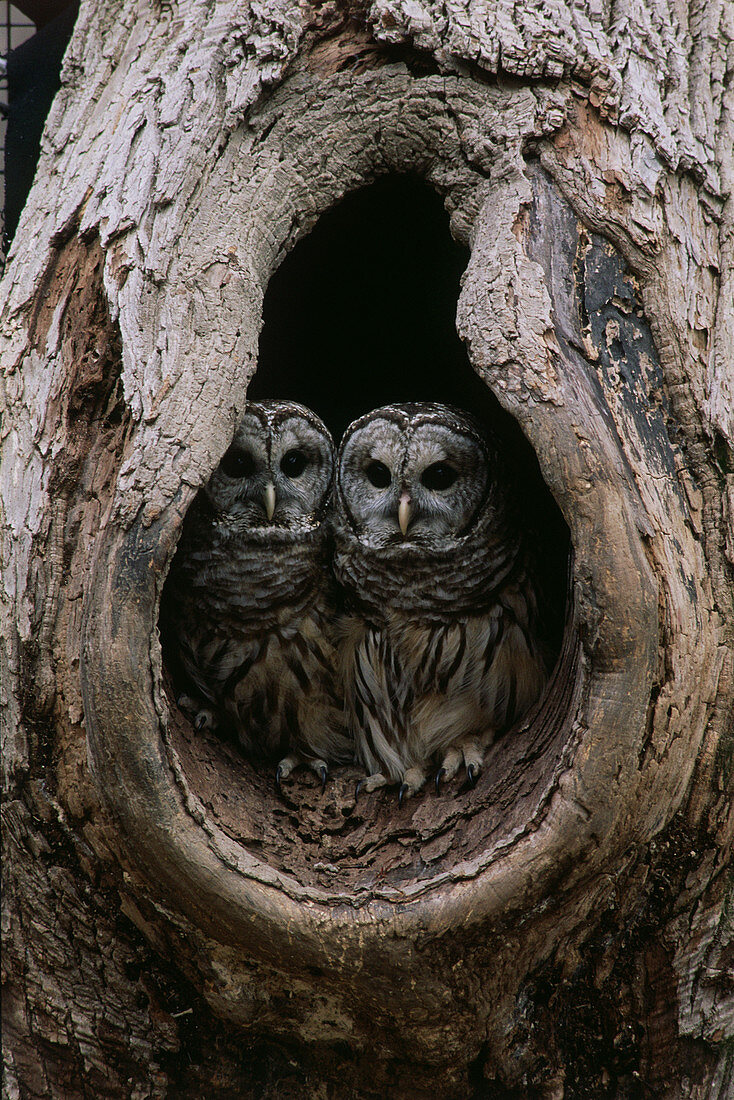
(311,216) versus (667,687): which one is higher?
(311,216)

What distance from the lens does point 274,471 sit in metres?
2.85

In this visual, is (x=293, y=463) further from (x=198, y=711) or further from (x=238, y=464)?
(x=198, y=711)

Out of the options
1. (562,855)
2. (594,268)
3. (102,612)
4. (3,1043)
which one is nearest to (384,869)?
(562,855)

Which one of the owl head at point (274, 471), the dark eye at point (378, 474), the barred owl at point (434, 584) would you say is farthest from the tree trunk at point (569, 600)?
the dark eye at point (378, 474)

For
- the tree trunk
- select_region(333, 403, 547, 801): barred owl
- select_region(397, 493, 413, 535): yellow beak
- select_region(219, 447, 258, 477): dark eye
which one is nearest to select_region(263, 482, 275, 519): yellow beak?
select_region(219, 447, 258, 477): dark eye

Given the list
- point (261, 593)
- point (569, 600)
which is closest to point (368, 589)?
point (261, 593)

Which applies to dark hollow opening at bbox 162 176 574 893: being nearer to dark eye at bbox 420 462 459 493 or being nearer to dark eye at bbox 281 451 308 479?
dark eye at bbox 420 462 459 493

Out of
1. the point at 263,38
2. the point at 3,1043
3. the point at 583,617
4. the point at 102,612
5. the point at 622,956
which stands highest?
the point at 263,38

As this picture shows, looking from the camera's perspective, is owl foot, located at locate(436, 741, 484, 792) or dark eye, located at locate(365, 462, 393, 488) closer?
owl foot, located at locate(436, 741, 484, 792)

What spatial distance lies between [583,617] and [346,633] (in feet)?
4.06

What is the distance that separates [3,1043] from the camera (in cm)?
229

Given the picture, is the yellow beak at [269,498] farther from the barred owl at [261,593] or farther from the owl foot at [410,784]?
the owl foot at [410,784]

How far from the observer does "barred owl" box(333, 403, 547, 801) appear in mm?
2809

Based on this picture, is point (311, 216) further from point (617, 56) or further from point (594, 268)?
point (617, 56)
